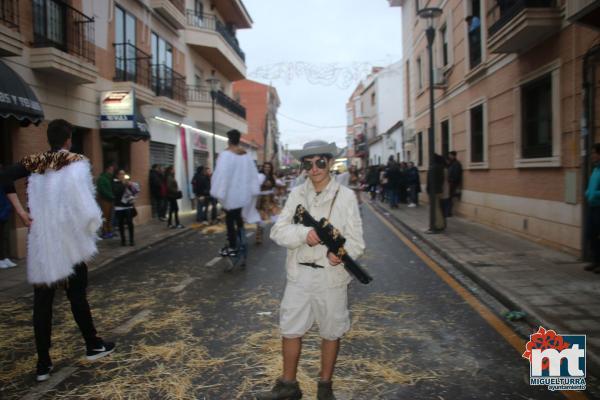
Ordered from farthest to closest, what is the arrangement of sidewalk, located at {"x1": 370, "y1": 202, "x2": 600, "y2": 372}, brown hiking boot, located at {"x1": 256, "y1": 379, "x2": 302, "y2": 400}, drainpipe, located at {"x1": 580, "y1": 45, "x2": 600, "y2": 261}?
1. drainpipe, located at {"x1": 580, "y1": 45, "x2": 600, "y2": 261}
2. sidewalk, located at {"x1": 370, "y1": 202, "x2": 600, "y2": 372}
3. brown hiking boot, located at {"x1": 256, "y1": 379, "x2": 302, "y2": 400}

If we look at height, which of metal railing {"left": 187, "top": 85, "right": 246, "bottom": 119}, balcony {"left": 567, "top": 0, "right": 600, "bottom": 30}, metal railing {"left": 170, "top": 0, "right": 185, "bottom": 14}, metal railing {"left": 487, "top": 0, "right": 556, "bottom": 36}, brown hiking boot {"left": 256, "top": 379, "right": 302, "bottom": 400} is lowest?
brown hiking boot {"left": 256, "top": 379, "right": 302, "bottom": 400}

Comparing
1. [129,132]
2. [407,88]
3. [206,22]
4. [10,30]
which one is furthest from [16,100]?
[407,88]

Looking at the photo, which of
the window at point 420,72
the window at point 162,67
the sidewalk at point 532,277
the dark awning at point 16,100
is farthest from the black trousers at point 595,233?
the window at point 420,72

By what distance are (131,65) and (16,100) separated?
7668 mm

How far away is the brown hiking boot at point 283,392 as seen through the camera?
328 centimetres

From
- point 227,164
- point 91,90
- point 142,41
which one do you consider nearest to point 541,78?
point 227,164

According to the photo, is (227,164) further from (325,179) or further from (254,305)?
(325,179)

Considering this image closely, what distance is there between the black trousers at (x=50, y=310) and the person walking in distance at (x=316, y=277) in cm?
176

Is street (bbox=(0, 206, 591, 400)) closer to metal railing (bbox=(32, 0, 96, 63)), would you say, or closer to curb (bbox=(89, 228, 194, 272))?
curb (bbox=(89, 228, 194, 272))

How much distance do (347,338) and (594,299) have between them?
2.92 metres

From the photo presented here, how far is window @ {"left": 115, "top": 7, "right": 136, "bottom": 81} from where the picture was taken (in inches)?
597

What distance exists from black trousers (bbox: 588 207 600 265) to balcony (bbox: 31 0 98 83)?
1040 centimetres

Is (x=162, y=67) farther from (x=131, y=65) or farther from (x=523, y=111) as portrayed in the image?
(x=523, y=111)

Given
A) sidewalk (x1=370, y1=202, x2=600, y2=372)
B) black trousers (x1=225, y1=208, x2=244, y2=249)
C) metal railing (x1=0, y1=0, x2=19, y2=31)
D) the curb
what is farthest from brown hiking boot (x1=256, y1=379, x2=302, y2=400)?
metal railing (x1=0, y1=0, x2=19, y2=31)
